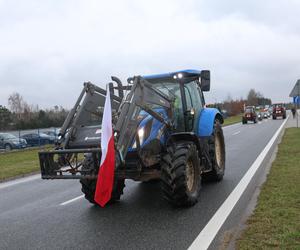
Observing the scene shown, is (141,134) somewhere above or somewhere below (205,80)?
below

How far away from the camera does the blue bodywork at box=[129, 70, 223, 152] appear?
7.82 meters

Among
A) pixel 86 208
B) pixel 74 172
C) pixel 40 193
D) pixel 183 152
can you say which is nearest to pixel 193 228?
pixel 183 152

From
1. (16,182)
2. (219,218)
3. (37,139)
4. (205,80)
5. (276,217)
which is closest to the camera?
(276,217)

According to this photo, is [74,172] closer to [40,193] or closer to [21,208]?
[21,208]

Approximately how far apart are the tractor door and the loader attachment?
2.46ft

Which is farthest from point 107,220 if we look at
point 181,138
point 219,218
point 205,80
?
point 205,80

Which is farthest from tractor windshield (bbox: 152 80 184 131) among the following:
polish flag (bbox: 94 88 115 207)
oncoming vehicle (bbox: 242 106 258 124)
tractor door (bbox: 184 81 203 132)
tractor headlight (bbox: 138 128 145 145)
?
oncoming vehicle (bbox: 242 106 258 124)

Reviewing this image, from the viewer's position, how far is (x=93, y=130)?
25.7 ft

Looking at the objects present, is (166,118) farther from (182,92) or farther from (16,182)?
(16,182)

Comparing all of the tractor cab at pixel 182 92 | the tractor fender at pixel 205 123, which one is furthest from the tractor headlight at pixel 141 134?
the tractor fender at pixel 205 123

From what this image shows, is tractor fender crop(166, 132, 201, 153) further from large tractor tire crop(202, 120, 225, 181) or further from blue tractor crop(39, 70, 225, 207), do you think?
large tractor tire crop(202, 120, 225, 181)

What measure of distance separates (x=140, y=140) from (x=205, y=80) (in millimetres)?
2973

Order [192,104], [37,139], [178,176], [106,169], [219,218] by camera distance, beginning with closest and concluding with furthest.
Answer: [106,169] < [219,218] < [178,176] < [192,104] < [37,139]

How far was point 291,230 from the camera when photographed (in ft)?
19.3
